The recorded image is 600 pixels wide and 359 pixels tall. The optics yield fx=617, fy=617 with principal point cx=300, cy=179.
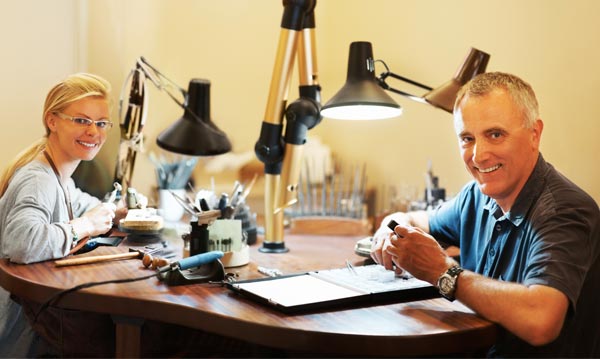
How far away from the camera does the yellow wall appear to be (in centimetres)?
212

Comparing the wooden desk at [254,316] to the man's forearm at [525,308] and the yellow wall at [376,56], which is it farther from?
the yellow wall at [376,56]

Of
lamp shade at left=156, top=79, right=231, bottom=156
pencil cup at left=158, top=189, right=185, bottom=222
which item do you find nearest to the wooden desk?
lamp shade at left=156, top=79, right=231, bottom=156

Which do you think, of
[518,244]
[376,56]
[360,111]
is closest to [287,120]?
[360,111]

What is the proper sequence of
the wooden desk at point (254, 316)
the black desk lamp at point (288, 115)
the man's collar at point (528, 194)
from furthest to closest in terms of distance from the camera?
the black desk lamp at point (288, 115) < the man's collar at point (528, 194) < the wooden desk at point (254, 316)

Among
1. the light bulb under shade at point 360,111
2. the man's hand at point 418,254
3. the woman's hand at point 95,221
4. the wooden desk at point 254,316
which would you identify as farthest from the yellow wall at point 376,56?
the wooden desk at point 254,316

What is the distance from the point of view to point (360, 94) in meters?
1.85

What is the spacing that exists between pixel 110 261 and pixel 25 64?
1.15 meters

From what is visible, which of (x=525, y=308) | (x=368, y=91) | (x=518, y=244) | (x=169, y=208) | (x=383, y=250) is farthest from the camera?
(x=169, y=208)

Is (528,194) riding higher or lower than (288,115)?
lower

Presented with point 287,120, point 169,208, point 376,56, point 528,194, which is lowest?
point 169,208

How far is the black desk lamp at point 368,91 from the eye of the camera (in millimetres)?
1850

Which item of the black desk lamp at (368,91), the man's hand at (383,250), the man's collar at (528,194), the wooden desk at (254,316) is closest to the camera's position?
the wooden desk at (254,316)

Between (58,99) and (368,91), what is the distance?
940 millimetres

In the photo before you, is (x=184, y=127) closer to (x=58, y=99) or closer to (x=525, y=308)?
(x=58, y=99)
